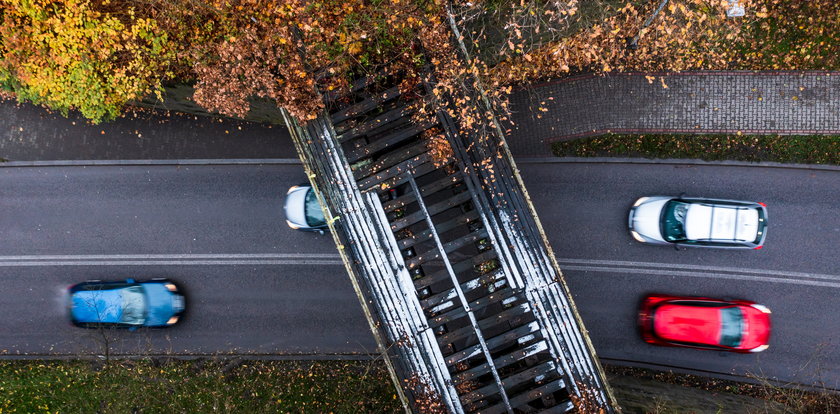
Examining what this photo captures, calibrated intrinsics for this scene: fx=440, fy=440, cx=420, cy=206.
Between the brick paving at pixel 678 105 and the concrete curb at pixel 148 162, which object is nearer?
the brick paving at pixel 678 105

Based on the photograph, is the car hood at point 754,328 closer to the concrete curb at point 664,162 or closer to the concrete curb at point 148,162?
the concrete curb at point 664,162

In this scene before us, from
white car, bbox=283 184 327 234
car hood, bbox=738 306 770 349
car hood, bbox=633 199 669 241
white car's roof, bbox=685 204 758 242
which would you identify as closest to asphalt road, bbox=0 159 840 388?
car hood, bbox=633 199 669 241

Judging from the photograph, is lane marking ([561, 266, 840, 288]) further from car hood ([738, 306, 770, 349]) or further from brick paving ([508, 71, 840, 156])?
brick paving ([508, 71, 840, 156])

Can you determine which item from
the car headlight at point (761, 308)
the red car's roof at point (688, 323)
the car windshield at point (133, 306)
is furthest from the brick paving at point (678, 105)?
the car windshield at point (133, 306)

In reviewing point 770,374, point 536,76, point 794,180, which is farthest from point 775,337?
point 536,76

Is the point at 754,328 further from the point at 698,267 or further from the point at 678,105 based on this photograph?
the point at 678,105

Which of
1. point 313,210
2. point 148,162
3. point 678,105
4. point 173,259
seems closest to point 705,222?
point 678,105
